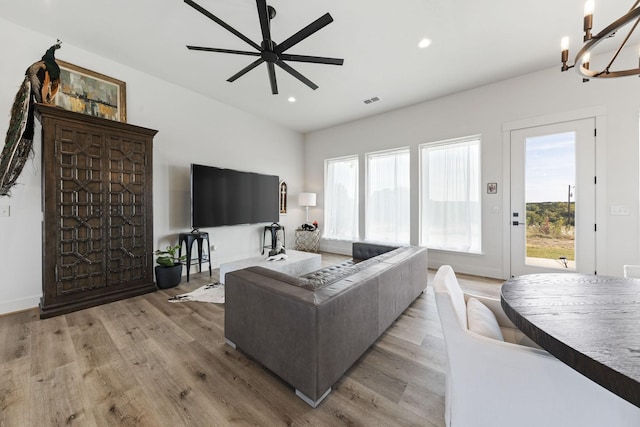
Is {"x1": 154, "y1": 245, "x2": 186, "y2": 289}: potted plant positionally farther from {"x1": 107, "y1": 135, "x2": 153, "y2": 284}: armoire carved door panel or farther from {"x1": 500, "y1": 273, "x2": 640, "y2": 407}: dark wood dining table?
{"x1": 500, "y1": 273, "x2": 640, "y2": 407}: dark wood dining table

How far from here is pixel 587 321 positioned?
89 cm

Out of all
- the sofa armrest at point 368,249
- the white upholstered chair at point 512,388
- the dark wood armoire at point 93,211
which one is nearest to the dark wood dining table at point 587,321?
the white upholstered chair at point 512,388

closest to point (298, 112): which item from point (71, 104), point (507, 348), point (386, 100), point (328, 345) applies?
point (386, 100)

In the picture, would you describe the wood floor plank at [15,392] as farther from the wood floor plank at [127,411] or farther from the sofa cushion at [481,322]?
the sofa cushion at [481,322]

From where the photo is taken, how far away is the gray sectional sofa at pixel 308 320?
4.57 feet

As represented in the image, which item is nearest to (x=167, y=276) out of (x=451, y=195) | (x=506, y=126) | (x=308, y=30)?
(x=308, y=30)

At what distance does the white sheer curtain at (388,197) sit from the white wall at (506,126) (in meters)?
0.18

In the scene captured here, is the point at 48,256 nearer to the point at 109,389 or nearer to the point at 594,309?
the point at 109,389

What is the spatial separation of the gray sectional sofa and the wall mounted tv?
2494mm

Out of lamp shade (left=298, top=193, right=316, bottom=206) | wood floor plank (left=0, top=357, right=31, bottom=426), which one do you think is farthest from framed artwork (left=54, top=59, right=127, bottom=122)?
lamp shade (left=298, top=193, right=316, bottom=206)

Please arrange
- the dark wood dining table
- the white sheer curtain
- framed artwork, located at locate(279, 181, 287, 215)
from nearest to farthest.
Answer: the dark wood dining table → the white sheer curtain → framed artwork, located at locate(279, 181, 287, 215)

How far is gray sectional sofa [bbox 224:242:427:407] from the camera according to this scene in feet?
4.57

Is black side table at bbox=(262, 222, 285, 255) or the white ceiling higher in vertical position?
the white ceiling

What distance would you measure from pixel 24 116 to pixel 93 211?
1.07 m
